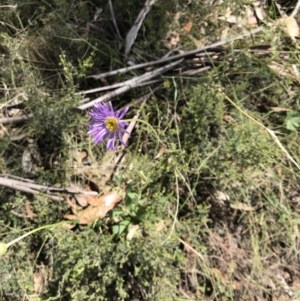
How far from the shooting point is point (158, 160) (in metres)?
1.93

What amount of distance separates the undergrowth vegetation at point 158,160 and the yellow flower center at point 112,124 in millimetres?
272

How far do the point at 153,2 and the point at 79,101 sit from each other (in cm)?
48

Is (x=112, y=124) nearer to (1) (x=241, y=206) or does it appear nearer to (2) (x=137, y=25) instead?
(2) (x=137, y=25)

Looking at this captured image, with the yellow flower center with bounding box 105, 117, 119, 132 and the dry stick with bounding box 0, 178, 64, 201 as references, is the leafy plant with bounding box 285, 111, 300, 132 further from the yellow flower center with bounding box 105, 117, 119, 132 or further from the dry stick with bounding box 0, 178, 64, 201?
the dry stick with bounding box 0, 178, 64, 201

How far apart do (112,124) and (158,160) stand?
1.32ft

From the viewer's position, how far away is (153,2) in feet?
6.35

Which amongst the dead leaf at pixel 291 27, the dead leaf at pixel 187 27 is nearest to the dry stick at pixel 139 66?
the dead leaf at pixel 187 27

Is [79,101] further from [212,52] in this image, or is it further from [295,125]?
[295,125]

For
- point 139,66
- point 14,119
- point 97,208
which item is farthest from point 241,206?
point 14,119

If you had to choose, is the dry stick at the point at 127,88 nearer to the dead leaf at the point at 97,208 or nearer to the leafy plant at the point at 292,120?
the dead leaf at the point at 97,208

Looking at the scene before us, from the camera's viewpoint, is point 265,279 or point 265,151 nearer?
point 265,151

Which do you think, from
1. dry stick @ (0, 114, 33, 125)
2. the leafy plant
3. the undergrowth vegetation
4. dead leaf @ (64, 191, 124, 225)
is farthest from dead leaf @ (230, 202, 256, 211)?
dry stick @ (0, 114, 33, 125)

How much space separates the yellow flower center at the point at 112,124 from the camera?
1.57 meters

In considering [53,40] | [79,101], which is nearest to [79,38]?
[53,40]
